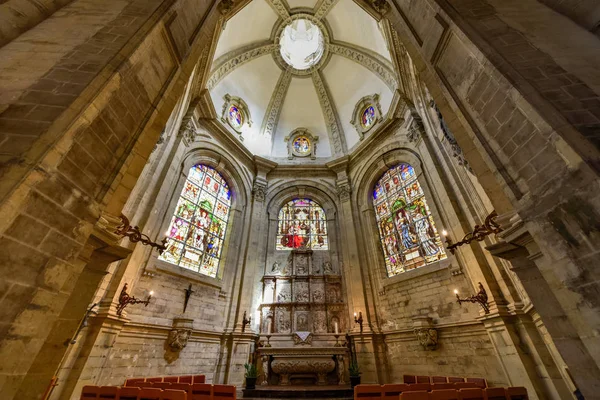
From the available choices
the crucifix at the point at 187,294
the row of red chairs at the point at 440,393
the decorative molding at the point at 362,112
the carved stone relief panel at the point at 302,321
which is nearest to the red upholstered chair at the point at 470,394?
the row of red chairs at the point at 440,393

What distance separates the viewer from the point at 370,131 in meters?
11.8

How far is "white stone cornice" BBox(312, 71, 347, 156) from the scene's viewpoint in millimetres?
13469

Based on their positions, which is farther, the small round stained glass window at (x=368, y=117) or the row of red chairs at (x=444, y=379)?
the small round stained glass window at (x=368, y=117)

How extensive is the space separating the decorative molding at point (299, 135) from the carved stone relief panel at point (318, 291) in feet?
22.6

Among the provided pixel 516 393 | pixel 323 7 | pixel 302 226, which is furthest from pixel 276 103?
pixel 516 393

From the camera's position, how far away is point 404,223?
8.93 meters

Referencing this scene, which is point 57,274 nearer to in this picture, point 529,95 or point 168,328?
point 529,95

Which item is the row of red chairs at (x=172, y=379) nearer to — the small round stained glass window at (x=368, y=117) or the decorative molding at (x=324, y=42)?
the small round stained glass window at (x=368, y=117)

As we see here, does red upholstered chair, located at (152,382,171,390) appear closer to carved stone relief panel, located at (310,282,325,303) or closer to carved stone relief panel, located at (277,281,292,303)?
carved stone relief panel, located at (277,281,292,303)

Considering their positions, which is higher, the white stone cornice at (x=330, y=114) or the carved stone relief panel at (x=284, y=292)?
the white stone cornice at (x=330, y=114)

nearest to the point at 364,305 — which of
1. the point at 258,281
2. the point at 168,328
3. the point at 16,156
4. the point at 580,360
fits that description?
the point at 258,281

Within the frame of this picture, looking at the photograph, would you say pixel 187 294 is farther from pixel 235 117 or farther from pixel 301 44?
pixel 301 44

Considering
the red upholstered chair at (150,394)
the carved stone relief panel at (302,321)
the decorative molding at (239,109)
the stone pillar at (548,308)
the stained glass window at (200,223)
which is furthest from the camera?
the decorative molding at (239,109)

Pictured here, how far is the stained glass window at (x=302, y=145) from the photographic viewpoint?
45.3ft
